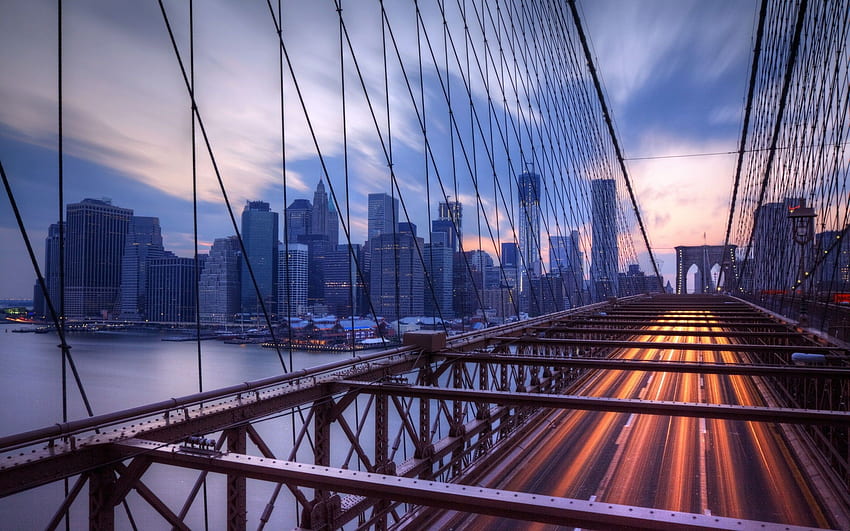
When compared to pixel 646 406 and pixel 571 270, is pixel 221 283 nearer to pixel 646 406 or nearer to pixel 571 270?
pixel 646 406

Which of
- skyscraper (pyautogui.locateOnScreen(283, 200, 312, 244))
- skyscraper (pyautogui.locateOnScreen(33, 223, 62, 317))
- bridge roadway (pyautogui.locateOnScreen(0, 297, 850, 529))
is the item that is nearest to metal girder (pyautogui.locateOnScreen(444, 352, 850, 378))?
bridge roadway (pyautogui.locateOnScreen(0, 297, 850, 529))

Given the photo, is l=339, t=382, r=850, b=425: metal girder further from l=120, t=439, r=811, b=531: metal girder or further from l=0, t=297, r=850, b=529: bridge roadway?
l=120, t=439, r=811, b=531: metal girder

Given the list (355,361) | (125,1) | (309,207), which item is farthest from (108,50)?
(309,207)

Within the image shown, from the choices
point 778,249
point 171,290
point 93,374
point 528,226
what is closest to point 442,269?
point 528,226

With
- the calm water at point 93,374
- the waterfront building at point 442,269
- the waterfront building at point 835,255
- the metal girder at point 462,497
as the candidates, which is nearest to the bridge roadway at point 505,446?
the metal girder at point 462,497

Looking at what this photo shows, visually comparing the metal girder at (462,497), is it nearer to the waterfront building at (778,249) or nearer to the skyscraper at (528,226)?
the skyscraper at (528,226)

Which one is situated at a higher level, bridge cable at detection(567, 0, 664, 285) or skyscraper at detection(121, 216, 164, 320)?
bridge cable at detection(567, 0, 664, 285)
